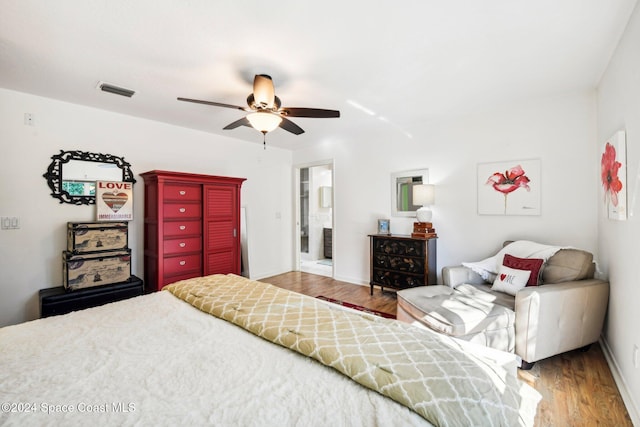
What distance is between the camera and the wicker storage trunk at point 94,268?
108 inches

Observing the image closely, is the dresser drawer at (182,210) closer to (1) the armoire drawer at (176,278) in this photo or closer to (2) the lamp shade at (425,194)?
(1) the armoire drawer at (176,278)

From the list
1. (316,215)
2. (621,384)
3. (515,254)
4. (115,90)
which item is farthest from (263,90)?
(316,215)

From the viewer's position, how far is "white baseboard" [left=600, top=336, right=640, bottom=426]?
156cm

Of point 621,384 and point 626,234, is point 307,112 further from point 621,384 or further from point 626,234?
point 621,384

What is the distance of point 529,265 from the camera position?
2.50 metres

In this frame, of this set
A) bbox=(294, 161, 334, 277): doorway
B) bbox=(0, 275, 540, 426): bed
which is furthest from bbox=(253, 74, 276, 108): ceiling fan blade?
bbox=(294, 161, 334, 277): doorway

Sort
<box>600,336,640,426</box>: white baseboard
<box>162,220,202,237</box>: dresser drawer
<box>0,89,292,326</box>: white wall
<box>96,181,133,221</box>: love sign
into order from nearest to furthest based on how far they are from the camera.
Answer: <box>600,336,640,426</box>: white baseboard
<box>0,89,292,326</box>: white wall
<box>96,181,133,221</box>: love sign
<box>162,220,202,237</box>: dresser drawer

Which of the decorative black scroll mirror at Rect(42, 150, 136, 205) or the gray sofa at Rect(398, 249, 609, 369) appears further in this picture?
the decorative black scroll mirror at Rect(42, 150, 136, 205)

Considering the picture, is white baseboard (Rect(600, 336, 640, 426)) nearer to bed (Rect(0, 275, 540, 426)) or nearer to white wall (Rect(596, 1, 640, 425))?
white wall (Rect(596, 1, 640, 425))

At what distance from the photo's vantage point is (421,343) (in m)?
1.13

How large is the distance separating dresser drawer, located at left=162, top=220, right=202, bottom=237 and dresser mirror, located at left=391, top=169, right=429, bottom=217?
9.02 feet

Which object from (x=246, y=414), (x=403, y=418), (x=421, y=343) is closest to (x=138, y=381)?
(x=246, y=414)

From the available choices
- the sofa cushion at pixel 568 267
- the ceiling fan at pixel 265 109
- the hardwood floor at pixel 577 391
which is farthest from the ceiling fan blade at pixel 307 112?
the hardwood floor at pixel 577 391

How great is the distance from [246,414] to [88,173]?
351cm
